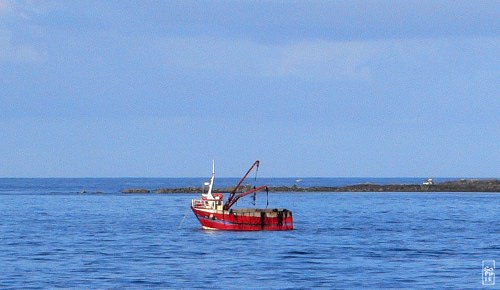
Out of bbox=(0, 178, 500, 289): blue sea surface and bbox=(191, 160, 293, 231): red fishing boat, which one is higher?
bbox=(191, 160, 293, 231): red fishing boat

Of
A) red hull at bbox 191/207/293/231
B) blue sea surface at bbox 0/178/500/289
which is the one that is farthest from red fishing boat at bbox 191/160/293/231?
blue sea surface at bbox 0/178/500/289

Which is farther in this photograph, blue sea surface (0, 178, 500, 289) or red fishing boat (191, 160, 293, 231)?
red fishing boat (191, 160, 293, 231)

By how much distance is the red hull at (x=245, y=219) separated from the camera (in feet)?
318

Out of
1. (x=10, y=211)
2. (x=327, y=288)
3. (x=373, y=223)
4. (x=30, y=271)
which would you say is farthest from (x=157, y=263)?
(x=10, y=211)

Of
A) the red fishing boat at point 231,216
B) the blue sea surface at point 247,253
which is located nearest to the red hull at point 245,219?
the red fishing boat at point 231,216

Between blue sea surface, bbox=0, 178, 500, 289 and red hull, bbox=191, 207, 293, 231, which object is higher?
red hull, bbox=191, 207, 293, 231

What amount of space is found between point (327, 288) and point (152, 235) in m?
41.0

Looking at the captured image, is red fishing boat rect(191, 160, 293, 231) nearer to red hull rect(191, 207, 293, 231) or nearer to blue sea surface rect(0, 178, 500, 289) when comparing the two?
red hull rect(191, 207, 293, 231)

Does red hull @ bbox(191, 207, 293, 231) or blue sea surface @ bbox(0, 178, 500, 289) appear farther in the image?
red hull @ bbox(191, 207, 293, 231)

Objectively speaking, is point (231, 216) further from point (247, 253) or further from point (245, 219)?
point (247, 253)

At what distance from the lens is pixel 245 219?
320ft

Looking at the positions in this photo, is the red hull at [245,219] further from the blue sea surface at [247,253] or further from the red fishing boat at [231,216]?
the blue sea surface at [247,253]

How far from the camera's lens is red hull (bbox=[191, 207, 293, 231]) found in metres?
97.1

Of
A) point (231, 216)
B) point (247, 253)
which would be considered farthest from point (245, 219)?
point (247, 253)
